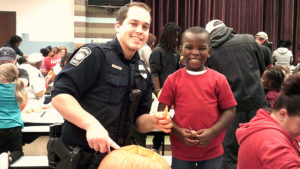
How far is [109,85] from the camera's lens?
6.04 feet

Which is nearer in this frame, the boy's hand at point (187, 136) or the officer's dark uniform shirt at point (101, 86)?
the officer's dark uniform shirt at point (101, 86)

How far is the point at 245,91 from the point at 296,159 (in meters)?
1.87

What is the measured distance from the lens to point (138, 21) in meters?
A: 1.88

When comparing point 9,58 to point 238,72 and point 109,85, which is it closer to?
point 238,72

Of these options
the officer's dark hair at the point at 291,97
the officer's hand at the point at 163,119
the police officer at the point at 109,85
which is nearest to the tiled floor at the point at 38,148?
the police officer at the point at 109,85

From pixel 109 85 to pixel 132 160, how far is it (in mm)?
523

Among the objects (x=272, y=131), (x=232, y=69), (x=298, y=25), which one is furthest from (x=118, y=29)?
(x=298, y=25)

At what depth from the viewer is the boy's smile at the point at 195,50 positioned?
2365mm

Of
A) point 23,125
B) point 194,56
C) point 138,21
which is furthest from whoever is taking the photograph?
point 23,125

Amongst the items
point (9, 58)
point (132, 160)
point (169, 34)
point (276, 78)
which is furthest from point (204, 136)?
point (9, 58)

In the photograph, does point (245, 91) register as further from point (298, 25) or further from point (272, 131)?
point (298, 25)

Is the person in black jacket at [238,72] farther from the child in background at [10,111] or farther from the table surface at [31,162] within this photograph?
the child in background at [10,111]

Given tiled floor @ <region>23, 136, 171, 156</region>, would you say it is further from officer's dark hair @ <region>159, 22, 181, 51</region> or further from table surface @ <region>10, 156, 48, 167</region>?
officer's dark hair @ <region>159, 22, 181, 51</region>

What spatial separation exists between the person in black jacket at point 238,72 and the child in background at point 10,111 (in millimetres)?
2144
